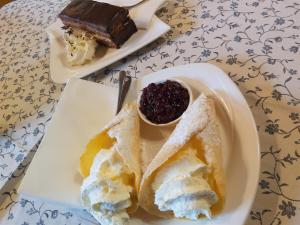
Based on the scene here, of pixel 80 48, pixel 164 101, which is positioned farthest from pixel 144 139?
pixel 80 48

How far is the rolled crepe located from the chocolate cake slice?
20.9 inches

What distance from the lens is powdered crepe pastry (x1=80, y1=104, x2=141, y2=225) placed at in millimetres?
696

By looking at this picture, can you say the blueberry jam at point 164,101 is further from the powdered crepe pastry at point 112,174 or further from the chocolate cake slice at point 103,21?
the chocolate cake slice at point 103,21

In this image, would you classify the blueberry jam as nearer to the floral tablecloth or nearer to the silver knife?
the silver knife

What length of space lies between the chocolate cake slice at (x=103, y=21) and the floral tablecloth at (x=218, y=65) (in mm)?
82

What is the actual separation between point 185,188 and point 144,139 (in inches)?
10.6

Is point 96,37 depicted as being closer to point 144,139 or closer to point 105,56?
point 105,56

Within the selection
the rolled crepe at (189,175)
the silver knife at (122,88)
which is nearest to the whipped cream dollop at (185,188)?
the rolled crepe at (189,175)

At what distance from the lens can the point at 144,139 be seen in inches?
35.0

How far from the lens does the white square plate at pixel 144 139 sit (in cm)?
69

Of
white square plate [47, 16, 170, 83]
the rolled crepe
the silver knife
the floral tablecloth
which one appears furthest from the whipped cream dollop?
white square plate [47, 16, 170, 83]

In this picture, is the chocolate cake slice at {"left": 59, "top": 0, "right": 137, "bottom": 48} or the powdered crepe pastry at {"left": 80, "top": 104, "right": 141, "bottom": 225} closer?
the powdered crepe pastry at {"left": 80, "top": 104, "right": 141, "bottom": 225}

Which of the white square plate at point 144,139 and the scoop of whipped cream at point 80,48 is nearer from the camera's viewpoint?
the white square plate at point 144,139

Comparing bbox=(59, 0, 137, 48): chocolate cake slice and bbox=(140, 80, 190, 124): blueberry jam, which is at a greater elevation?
bbox=(59, 0, 137, 48): chocolate cake slice
